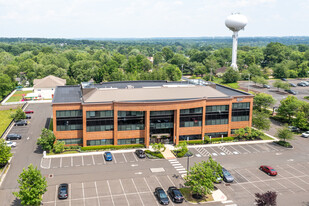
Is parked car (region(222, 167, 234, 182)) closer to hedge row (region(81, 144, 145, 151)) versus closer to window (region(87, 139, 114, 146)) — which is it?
hedge row (region(81, 144, 145, 151))

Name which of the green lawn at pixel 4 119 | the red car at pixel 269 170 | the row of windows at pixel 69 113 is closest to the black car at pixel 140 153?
the row of windows at pixel 69 113

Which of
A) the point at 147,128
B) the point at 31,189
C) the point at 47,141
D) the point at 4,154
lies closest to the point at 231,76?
the point at 147,128

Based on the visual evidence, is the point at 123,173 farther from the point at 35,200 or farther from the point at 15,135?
the point at 15,135

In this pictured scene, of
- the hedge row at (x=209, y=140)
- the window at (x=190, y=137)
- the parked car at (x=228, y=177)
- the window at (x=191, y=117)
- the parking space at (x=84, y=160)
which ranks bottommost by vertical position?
the parking space at (x=84, y=160)

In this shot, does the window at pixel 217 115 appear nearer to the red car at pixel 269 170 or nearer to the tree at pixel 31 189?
the red car at pixel 269 170

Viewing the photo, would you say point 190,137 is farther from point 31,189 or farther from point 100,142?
point 31,189
